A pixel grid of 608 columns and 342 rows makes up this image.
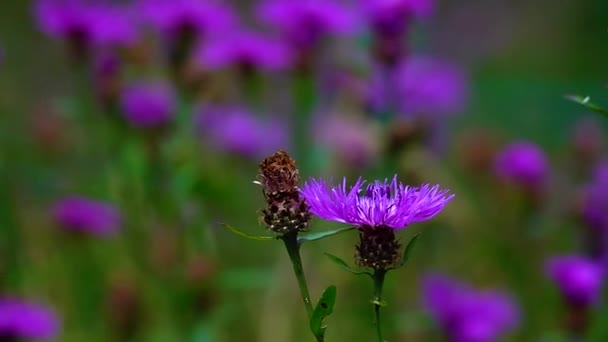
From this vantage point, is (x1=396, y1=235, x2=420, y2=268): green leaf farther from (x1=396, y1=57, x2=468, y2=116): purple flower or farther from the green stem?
(x1=396, y1=57, x2=468, y2=116): purple flower

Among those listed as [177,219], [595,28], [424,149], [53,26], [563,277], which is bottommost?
[563,277]

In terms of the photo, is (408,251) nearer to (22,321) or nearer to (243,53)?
(22,321)

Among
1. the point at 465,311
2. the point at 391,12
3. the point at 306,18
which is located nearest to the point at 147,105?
the point at 306,18

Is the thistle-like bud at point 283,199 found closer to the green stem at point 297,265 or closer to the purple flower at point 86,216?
the green stem at point 297,265

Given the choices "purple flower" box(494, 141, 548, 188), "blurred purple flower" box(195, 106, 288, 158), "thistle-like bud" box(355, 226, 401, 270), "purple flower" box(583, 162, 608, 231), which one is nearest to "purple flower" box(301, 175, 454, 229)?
"thistle-like bud" box(355, 226, 401, 270)

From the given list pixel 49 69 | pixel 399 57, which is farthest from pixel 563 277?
pixel 49 69

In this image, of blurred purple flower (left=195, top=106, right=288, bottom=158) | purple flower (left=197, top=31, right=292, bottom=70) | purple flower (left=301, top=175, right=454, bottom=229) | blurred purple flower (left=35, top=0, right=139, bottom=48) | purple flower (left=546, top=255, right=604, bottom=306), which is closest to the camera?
purple flower (left=301, top=175, right=454, bottom=229)

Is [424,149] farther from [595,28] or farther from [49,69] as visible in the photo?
[595,28]
